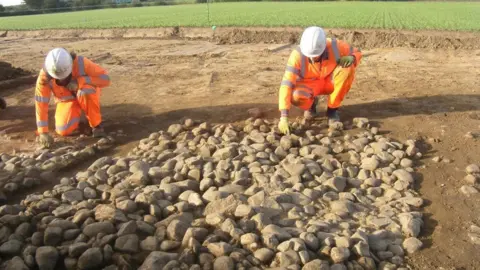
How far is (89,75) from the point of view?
17.1 ft

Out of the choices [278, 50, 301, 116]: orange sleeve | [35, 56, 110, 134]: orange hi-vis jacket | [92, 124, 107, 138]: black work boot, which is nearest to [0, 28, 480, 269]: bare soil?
[92, 124, 107, 138]: black work boot

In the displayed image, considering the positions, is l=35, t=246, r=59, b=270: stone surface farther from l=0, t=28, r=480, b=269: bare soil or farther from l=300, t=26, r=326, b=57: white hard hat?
l=300, t=26, r=326, b=57: white hard hat

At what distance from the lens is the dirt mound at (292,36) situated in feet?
36.6

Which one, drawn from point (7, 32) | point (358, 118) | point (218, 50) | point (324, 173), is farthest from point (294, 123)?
point (7, 32)

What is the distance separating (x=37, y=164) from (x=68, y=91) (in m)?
1.26

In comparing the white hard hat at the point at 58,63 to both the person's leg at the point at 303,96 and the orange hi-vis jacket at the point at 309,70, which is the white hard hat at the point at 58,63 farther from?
the person's leg at the point at 303,96

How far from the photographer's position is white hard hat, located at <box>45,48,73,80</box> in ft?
15.7

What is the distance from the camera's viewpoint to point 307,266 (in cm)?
269

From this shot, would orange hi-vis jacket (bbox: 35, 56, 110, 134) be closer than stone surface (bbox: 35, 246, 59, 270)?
No

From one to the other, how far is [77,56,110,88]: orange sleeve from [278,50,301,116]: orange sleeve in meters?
2.21

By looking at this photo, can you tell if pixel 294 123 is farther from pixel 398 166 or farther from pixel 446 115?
pixel 446 115

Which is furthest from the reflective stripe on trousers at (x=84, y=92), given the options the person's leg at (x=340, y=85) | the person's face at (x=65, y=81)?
the person's leg at (x=340, y=85)

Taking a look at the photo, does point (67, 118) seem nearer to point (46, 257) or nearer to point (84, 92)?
point (84, 92)

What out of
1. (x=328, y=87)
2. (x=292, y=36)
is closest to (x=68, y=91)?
(x=328, y=87)
